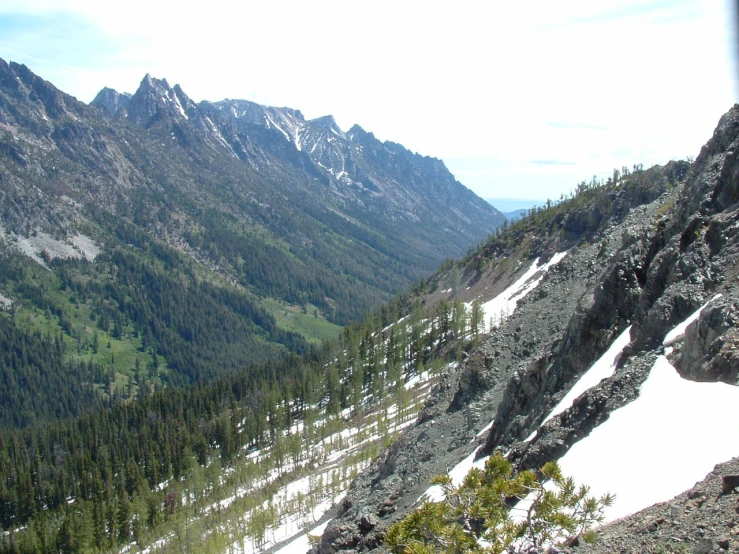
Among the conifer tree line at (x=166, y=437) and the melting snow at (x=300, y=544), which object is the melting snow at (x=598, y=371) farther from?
the conifer tree line at (x=166, y=437)

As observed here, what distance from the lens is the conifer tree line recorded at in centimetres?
9581

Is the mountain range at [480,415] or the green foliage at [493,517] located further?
the mountain range at [480,415]

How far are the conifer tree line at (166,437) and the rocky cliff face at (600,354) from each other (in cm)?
5454

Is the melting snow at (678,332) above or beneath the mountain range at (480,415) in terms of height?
above

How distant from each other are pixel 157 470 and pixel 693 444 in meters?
114

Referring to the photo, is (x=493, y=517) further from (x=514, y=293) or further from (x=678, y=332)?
(x=514, y=293)

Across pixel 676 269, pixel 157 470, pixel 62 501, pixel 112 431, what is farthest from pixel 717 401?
pixel 112 431

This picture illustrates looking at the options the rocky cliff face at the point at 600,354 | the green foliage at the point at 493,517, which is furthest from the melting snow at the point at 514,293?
the green foliage at the point at 493,517

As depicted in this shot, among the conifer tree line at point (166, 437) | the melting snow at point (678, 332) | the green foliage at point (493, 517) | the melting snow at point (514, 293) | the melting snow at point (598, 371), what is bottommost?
the conifer tree line at point (166, 437)

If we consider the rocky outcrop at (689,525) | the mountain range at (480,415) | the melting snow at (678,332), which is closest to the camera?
the rocky outcrop at (689,525)

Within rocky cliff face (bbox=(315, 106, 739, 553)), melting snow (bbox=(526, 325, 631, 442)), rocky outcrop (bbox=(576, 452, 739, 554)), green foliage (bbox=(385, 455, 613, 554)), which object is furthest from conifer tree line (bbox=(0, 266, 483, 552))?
green foliage (bbox=(385, 455, 613, 554))

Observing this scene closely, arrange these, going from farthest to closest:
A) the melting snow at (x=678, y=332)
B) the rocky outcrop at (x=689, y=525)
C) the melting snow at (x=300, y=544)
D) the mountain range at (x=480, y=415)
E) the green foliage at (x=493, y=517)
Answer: the melting snow at (x=300, y=544) < the melting snow at (x=678, y=332) < the mountain range at (x=480, y=415) < the green foliage at (x=493, y=517) < the rocky outcrop at (x=689, y=525)

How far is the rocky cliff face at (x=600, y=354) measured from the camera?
2139 cm

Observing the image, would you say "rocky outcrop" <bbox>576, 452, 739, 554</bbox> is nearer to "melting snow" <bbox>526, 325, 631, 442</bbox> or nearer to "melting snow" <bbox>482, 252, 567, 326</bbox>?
"melting snow" <bbox>526, 325, 631, 442</bbox>
